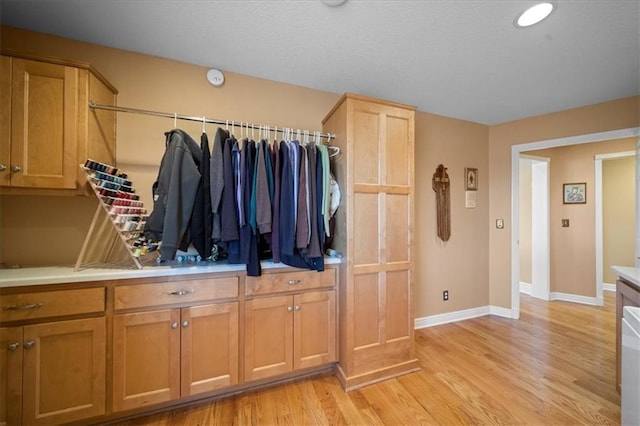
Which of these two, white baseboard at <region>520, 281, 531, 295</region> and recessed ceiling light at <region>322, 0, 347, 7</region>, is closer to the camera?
recessed ceiling light at <region>322, 0, 347, 7</region>

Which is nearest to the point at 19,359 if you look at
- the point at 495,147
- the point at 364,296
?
the point at 364,296

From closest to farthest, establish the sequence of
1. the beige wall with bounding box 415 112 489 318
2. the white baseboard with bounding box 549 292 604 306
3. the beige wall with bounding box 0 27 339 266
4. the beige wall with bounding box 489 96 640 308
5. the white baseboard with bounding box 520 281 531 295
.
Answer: the beige wall with bounding box 0 27 339 266 → the beige wall with bounding box 489 96 640 308 → the beige wall with bounding box 415 112 489 318 → the white baseboard with bounding box 549 292 604 306 → the white baseboard with bounding box 520 281 531 295

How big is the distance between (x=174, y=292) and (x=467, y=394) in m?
2.16

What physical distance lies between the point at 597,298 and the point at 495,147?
271 cm

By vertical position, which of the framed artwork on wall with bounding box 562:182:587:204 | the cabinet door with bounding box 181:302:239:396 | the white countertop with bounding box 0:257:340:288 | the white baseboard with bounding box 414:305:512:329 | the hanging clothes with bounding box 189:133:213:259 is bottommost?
the white baseboard with bounding box 414:305:512:329

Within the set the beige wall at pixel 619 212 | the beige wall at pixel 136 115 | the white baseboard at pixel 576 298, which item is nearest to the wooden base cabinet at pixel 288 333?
the beige wall at pixel 136 115

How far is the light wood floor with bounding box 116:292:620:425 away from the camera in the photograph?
58.2 inches

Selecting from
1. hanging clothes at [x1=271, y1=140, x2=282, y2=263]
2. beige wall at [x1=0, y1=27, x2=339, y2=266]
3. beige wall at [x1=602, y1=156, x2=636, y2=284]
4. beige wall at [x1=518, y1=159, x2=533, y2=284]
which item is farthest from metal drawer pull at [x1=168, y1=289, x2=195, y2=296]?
beige wall at [x1=602, y1=156, x2=636, y2=284]

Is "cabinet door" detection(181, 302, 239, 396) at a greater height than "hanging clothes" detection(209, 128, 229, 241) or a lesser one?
lesser

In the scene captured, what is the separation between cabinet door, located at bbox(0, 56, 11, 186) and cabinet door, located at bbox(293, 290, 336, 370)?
1888mm

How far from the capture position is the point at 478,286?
9.97 feet

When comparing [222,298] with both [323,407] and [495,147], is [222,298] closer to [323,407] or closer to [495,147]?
[323,407]

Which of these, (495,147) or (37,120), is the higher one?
(495,147)

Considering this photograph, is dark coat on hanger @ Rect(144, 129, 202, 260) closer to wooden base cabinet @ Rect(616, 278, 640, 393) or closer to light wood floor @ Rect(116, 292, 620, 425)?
light wood floor @ Rect(116, 292, 620, 425)
